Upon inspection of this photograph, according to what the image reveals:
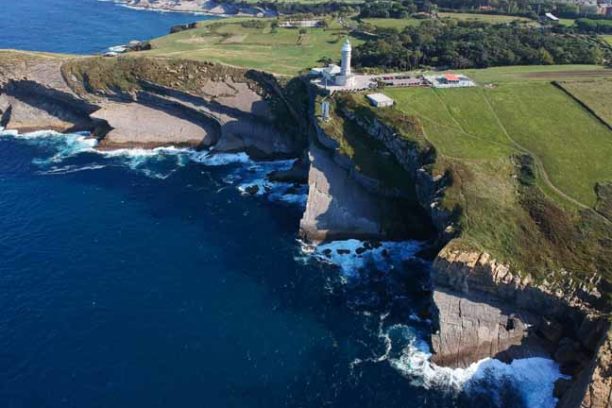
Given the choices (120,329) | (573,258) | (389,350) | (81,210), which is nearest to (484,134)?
(573,258)

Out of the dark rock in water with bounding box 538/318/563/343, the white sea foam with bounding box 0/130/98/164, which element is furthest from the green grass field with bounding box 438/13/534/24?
the dark rock in water with bounding box 538/318/563/343

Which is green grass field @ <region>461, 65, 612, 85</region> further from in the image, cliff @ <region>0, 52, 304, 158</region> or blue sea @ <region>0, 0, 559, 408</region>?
Answer: blue sea @ <region>0, 0, 559, 408</region>

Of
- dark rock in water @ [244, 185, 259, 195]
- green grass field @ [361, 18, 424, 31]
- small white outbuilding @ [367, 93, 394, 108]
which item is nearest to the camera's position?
small white outbuilding @ [367, 93, 394, 108]

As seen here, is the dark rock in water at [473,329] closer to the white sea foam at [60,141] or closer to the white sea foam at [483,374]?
the white sea foam at [483,374]

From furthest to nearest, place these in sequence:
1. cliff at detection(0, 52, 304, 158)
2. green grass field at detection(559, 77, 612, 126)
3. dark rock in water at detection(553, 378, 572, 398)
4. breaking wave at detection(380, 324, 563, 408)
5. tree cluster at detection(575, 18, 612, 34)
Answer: tree cluster at detection(575, 18, 612, 34), cliff at detection(0, 52, 304, 158), green grass field at detection(559, 77, 612, 126), breaking wave at detection(380, 324, 563, 408), dark rock in water at detection(553, 378, 572, 398)

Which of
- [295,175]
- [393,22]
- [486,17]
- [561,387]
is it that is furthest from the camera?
[486,17]

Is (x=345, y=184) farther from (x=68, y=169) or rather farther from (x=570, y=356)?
(x=68, y=169)

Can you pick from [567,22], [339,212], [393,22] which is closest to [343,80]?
[339,212]

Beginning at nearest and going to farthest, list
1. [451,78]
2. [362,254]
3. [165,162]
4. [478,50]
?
[362,254]
[451,78]
[165,162]
[478,50]

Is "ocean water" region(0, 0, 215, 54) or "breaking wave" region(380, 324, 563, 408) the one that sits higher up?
"ocean water" region(0, 0, 215, 54)
